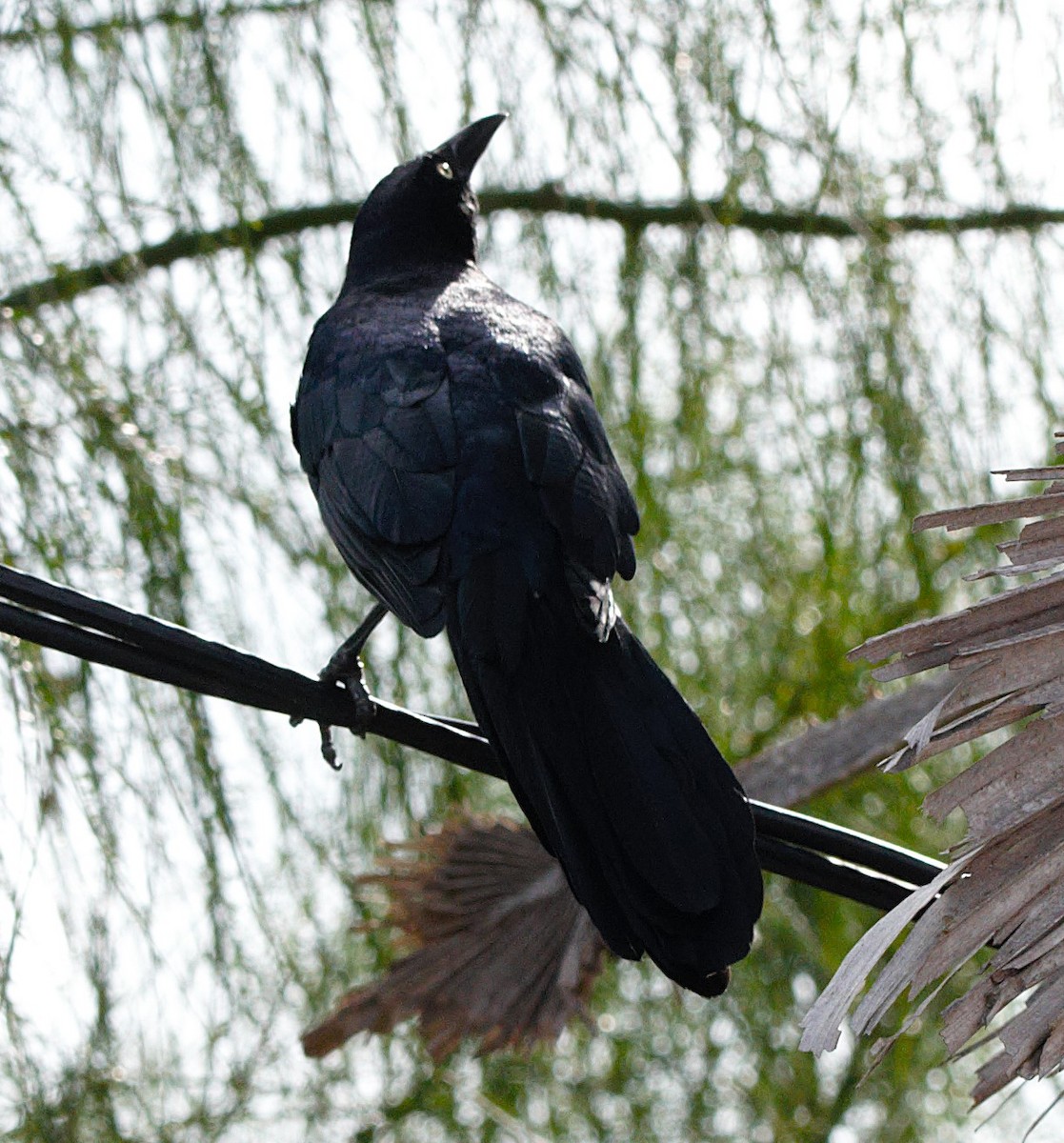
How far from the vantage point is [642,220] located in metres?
3.34

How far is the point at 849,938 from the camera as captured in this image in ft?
13.9

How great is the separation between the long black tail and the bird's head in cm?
121

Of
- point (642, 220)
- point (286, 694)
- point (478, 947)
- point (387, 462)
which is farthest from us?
point (642, 220)

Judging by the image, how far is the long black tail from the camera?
5.36 feet

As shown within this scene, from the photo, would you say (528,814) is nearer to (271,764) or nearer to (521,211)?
(271,764)

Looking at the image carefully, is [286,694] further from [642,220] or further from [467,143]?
[642,220]

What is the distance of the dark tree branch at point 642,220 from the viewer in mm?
3027

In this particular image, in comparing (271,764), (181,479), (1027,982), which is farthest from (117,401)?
(1027,982)

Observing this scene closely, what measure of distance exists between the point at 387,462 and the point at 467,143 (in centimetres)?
115

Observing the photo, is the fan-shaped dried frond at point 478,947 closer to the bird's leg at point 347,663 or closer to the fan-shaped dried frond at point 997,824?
the bird's leg at point 347,663

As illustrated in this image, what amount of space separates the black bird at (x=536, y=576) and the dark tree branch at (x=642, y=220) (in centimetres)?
52

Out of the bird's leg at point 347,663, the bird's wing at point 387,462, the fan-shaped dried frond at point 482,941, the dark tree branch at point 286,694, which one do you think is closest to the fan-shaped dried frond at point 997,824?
the dark tree branch at point 286,694

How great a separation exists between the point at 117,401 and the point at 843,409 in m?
1.44

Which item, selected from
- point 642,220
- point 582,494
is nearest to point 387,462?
point 582,494
